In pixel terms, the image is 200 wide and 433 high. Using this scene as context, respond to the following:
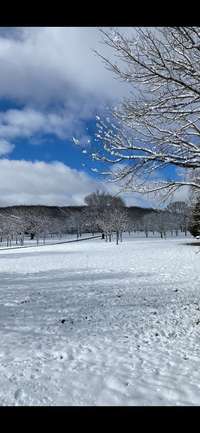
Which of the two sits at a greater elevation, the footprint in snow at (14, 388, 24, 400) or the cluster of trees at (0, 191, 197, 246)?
the cluster of trees at (0, 191, 197, 246)

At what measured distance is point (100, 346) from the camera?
638cm

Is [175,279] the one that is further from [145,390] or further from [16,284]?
[145,390]

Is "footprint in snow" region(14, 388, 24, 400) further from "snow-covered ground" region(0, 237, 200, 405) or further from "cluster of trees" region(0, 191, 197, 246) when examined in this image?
"cluster of trees" region(0, 191, 197, 246)

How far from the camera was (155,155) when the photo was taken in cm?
665

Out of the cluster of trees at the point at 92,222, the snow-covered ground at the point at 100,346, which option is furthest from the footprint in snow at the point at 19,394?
the cluster of trees at the point at 92,222

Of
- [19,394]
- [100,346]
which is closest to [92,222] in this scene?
[100,346]

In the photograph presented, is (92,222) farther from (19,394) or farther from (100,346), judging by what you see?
(19,394)

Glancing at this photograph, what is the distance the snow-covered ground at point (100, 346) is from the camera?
4367 mm

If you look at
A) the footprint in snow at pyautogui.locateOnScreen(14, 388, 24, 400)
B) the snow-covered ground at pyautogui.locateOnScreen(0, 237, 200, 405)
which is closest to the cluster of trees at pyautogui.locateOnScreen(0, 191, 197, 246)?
the snow-covered ground at pyautogui.locateOnScreen(0, 237, 200, 405)

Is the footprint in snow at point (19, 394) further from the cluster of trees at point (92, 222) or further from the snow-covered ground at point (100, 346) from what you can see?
the cluster of trees at point (92, 222)

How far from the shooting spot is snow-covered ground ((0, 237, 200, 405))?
4.37 m
